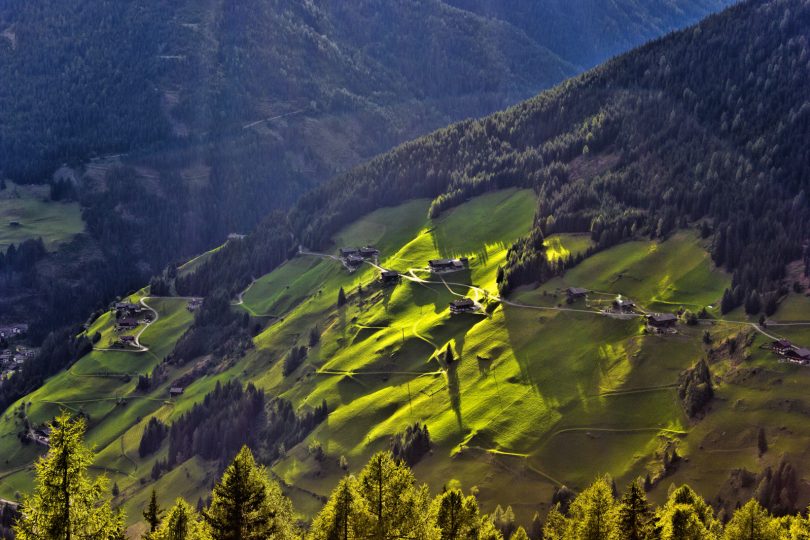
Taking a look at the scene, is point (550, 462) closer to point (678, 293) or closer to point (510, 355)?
point (510, 355)

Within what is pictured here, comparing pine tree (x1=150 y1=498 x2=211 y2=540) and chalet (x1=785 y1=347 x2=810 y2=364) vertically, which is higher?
pine tree (x1=150 y1=498 x2=211 y2=540)

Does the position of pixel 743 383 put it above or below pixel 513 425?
above

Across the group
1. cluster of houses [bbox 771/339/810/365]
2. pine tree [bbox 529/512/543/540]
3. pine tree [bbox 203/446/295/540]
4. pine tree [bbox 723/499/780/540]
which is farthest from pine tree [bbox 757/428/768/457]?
pine tree [bbox 203/446/295/540]

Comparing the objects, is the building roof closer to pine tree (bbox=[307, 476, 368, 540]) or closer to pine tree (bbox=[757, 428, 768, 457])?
pine tree (bbox=[757, 428, 768, 457])

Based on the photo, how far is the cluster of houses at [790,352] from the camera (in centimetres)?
15875

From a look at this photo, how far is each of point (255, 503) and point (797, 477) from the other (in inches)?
3458

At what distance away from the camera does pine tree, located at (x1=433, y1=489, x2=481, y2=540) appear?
92.9 m

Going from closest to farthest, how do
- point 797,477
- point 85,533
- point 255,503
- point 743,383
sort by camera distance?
point 85,533 → point 255,503 → point 797,477 → point 743,383

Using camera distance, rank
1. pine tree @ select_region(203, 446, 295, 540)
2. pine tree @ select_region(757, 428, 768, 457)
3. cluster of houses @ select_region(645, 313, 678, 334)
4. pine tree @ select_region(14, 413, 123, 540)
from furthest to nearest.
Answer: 1. cluster of houses @ select_region(645, 313, 678, 334)
2. pine tree @ select_region(757, 428, 768, 457)
3. pine tree @ select_region(203, 446, 295, 540)
4. pine tree @ select_region(14, 413, 123, 540)

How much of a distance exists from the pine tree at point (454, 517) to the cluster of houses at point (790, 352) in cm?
8709

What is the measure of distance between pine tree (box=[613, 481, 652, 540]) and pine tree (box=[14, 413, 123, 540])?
4762 centimetres

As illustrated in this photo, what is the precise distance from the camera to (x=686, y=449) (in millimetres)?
147625

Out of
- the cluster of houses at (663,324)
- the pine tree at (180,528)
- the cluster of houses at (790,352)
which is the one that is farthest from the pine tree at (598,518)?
the cluster of houses at (663,324)

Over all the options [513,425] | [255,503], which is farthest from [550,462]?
[255,503]
